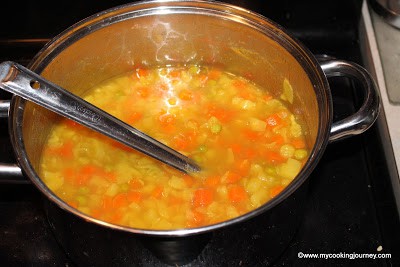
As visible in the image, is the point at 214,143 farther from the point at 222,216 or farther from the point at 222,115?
the point at 222,216

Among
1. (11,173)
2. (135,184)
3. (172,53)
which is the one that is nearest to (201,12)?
(172,53)

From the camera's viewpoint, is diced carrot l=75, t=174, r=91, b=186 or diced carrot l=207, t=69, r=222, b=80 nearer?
diced carrot l=75, t=174, r=91, b=186

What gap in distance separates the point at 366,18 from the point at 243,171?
1045 mm

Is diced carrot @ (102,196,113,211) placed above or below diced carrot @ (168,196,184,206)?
above

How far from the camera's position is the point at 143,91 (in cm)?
216

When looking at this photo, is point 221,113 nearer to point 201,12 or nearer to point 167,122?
point 167,122

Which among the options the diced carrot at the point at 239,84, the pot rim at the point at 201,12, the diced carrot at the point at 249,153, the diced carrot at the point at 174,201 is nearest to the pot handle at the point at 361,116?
the pot rim at the point at 201,12

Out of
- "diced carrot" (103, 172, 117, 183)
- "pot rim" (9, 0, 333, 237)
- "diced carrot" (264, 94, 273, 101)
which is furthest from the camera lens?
"diced carrot" (264, 94, 273, 101)

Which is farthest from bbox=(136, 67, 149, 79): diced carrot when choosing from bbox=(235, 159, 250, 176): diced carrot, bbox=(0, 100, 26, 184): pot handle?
bbox=(0, 100, 26, 184): pot handle

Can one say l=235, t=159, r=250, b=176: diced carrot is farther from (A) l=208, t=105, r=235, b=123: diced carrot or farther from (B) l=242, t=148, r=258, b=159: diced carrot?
(A) l=208, t=105, r=235, b=123: diced carrot

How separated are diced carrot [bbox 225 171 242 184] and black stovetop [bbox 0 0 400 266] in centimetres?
27

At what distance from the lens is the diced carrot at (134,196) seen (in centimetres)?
173

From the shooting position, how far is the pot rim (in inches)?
51.4

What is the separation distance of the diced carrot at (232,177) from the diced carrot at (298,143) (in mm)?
260
